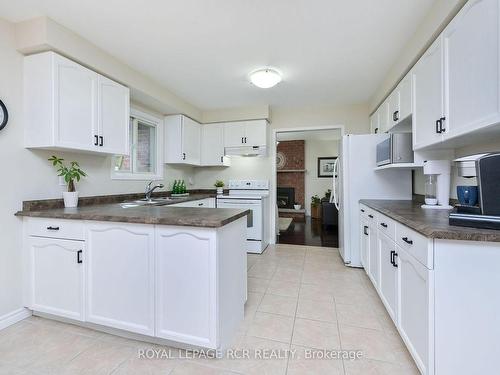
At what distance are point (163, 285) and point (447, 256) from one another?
159 cm

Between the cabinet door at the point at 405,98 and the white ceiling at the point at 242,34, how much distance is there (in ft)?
0.98

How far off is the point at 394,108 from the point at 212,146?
2.80 meters

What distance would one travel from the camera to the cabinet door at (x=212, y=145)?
417 centimetres

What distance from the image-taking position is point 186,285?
1.48m

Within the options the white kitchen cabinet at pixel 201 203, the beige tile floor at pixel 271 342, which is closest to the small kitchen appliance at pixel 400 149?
the beige tile floor at pixel 271 342

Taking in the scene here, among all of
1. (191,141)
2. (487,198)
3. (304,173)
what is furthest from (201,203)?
(304,173)

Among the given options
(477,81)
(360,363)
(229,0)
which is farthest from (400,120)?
(360,363)

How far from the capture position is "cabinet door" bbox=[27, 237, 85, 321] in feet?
5.70

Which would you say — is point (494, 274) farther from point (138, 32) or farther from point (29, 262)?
point (29, 262)

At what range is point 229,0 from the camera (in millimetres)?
1648

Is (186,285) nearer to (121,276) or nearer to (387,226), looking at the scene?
(121,276)

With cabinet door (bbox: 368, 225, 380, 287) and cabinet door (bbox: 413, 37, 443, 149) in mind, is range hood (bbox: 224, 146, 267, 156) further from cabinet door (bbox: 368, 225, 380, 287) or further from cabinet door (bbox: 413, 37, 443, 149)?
cabinet door (bbox: 413, 37, 443, 149)

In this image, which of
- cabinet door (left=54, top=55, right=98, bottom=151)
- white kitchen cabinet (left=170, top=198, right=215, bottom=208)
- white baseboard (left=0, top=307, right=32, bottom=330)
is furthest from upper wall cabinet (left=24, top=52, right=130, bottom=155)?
white baseboard (left=0, top=307, right=32, bottom=330)

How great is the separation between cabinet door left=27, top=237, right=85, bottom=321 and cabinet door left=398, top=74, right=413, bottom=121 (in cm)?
302
